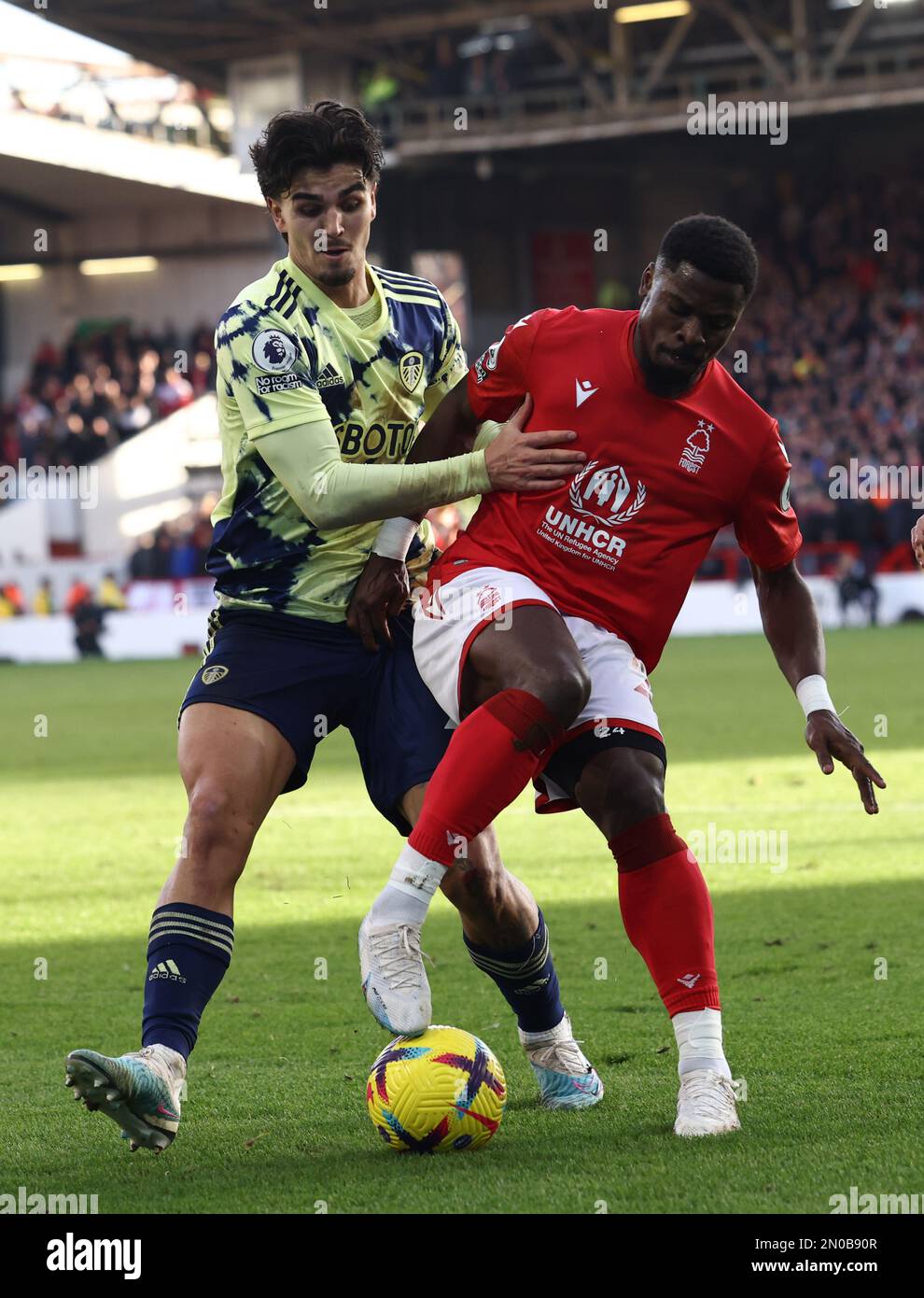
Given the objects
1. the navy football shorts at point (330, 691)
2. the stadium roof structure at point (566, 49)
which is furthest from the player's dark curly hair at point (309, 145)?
the stadium roof structure at point (566, 49)

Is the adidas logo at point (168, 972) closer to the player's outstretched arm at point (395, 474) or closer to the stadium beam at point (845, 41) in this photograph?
the player's outstretched arm at point (395, 474)

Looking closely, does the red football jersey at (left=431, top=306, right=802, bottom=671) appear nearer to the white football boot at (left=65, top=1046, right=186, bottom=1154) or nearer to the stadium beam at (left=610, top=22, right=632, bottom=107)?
the white football boot at (left=65, top=1046, right=186, bottom=1154)

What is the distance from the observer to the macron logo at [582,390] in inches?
155

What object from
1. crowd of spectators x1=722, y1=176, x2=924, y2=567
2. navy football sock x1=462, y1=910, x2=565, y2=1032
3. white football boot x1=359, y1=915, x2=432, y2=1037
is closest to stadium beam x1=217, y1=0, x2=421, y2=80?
crowd of spectators x1=722, y1=176, x2=924, y2=567

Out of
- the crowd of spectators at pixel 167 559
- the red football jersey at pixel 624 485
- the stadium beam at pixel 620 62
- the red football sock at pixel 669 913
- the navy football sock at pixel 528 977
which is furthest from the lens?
the stadium beam at pixel 620 62

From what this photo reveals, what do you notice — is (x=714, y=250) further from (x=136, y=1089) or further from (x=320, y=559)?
(x=136, y=1089)

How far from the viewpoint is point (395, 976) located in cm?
350

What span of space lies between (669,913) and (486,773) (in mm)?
529

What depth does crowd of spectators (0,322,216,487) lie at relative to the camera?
34.8 metres

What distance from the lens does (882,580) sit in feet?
78.1

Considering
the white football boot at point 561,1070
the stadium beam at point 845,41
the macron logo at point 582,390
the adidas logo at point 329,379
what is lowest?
the white football boot at point 561,1070

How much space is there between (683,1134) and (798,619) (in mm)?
1286

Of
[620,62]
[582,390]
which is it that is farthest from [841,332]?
[582,390]

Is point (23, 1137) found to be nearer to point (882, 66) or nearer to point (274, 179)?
point (274, 179)
